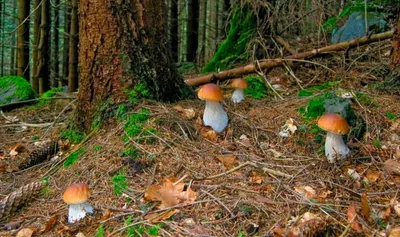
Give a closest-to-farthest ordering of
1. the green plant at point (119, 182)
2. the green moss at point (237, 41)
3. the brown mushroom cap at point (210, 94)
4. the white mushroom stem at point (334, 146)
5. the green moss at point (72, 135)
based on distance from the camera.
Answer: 1. the green plant at point (119, 182)
2. the white mushroom stem at point (334, 146)
3. the brown mushroom cap at point (210, 94)
4. the green moss at point (72, 135)
5. the green moss at point (237, 41)

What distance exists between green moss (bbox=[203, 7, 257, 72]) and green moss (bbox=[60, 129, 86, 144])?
11.0 ft

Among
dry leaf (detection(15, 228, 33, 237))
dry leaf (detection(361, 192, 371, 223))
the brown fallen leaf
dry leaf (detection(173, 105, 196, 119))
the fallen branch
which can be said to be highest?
the fallen branch

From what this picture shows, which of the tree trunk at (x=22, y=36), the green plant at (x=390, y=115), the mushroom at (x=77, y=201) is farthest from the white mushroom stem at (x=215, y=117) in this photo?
the tree trunk at (x=22, y=36)

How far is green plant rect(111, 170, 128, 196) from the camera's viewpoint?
9.68ft

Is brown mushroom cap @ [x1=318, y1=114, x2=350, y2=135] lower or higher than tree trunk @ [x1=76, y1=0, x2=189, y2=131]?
lower

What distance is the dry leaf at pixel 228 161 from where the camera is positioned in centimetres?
320

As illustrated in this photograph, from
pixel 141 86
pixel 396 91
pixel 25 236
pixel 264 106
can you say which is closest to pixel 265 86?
pixel 264 106

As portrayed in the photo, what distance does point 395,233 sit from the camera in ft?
8.09

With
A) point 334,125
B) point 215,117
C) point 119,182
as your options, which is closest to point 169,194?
point 119,182

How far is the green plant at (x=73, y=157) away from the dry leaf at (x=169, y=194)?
1.01 meters

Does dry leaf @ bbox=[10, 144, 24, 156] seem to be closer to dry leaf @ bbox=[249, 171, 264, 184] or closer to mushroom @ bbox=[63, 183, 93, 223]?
mushroom @ bbox=[63, 183, 93, 223]

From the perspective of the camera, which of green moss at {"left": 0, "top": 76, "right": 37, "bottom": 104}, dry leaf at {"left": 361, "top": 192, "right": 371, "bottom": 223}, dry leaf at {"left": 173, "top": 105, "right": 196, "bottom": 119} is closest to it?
dry leaf at {"left": 361, "top": 192, "right": 371, "bottom": 223}

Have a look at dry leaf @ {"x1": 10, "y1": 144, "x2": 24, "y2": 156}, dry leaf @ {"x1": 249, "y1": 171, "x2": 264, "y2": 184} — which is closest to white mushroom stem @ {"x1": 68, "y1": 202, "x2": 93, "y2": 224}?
dry leaf @ {"x1": 249, "y1": 171, "x2": 264, "y2": 184}

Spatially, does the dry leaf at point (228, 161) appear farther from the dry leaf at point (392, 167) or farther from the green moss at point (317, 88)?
the green moss at point (317, 88)
